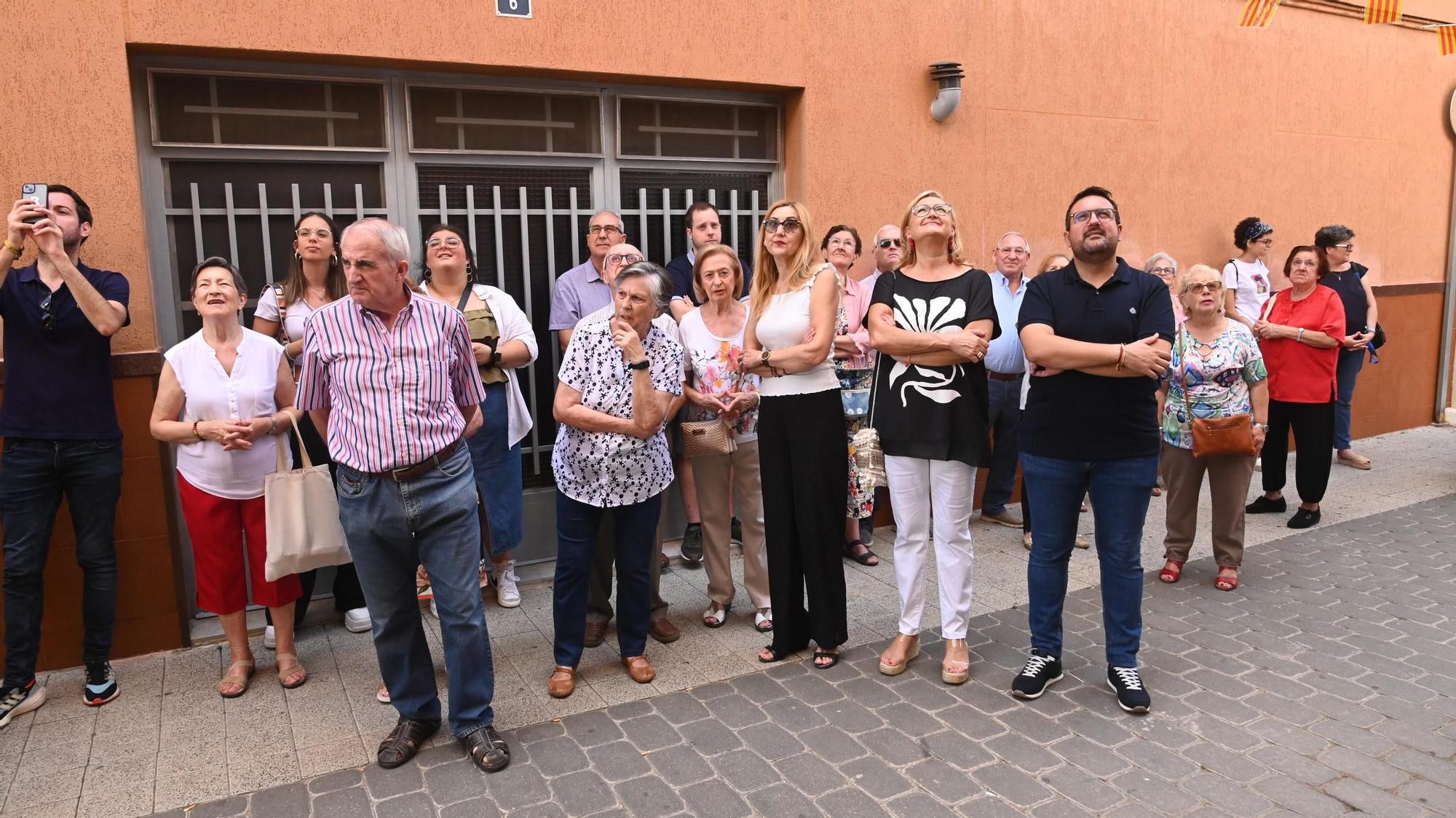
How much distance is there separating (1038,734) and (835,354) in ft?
7.52

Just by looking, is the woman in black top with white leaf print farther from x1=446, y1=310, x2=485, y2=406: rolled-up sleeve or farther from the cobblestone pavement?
x1=446, y1=310, x2=485, y2=406: rolled-up sleeve

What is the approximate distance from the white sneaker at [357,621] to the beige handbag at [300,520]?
1.11 metres

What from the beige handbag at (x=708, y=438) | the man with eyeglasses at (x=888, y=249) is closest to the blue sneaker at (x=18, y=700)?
the beige handbag at (x=708, y=438)

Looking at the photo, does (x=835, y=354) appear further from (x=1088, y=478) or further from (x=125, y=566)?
(x=125, y=566)

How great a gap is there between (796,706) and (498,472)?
216cm

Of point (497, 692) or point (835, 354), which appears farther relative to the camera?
point (835, 354)

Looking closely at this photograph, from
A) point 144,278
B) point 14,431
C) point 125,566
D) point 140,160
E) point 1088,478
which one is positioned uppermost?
point 140,160

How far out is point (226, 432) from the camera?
421 cm

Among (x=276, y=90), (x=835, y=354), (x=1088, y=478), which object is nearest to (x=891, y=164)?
(x=835, y=354)

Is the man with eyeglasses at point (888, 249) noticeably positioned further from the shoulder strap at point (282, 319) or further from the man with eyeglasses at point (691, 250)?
the shoulder strap at point (282, 319)

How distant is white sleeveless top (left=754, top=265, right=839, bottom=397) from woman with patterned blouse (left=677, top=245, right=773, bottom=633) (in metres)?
0.17

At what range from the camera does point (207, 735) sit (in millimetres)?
4043

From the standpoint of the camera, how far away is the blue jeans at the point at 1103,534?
415 cm

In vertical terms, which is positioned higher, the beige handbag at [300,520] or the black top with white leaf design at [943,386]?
the black top with white leaf design at [943,386]
